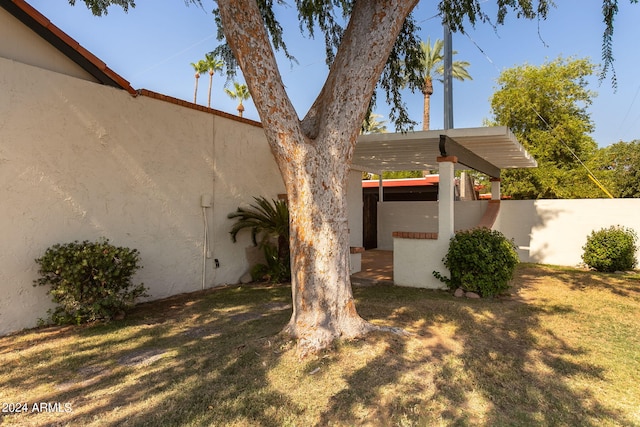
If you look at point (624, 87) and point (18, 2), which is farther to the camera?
point (624, 87)

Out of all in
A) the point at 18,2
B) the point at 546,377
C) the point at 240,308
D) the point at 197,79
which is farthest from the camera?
the point at 197,79

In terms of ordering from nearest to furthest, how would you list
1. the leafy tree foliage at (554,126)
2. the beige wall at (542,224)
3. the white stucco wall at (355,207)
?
1. the beige wall at (542,224)
2. the white stucco wall at (355,207)
3. the leafy tree foliage at (554,126)

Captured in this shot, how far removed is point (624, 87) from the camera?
16.6 feet

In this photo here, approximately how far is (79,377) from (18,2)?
14.3 feet

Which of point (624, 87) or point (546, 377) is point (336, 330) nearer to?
point (546, 377)

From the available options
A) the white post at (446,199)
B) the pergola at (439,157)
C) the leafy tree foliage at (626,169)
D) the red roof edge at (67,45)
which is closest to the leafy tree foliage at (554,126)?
the leafy tree foliage at (626,169)

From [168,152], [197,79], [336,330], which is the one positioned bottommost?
[336,330]

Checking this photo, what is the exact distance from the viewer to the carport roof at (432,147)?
682cm

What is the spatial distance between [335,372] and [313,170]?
193 centimetres

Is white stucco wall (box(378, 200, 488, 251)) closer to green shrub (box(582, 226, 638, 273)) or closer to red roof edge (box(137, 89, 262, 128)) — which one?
green shrub (box(582, 226, 638, 273))

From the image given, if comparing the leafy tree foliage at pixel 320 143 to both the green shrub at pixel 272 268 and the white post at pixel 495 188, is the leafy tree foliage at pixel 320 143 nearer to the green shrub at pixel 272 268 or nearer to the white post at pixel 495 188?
the green shrub at pixel 272 268

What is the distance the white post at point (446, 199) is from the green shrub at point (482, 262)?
27cm

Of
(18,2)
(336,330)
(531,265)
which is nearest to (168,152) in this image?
(18,2)

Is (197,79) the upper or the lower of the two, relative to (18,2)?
upper
